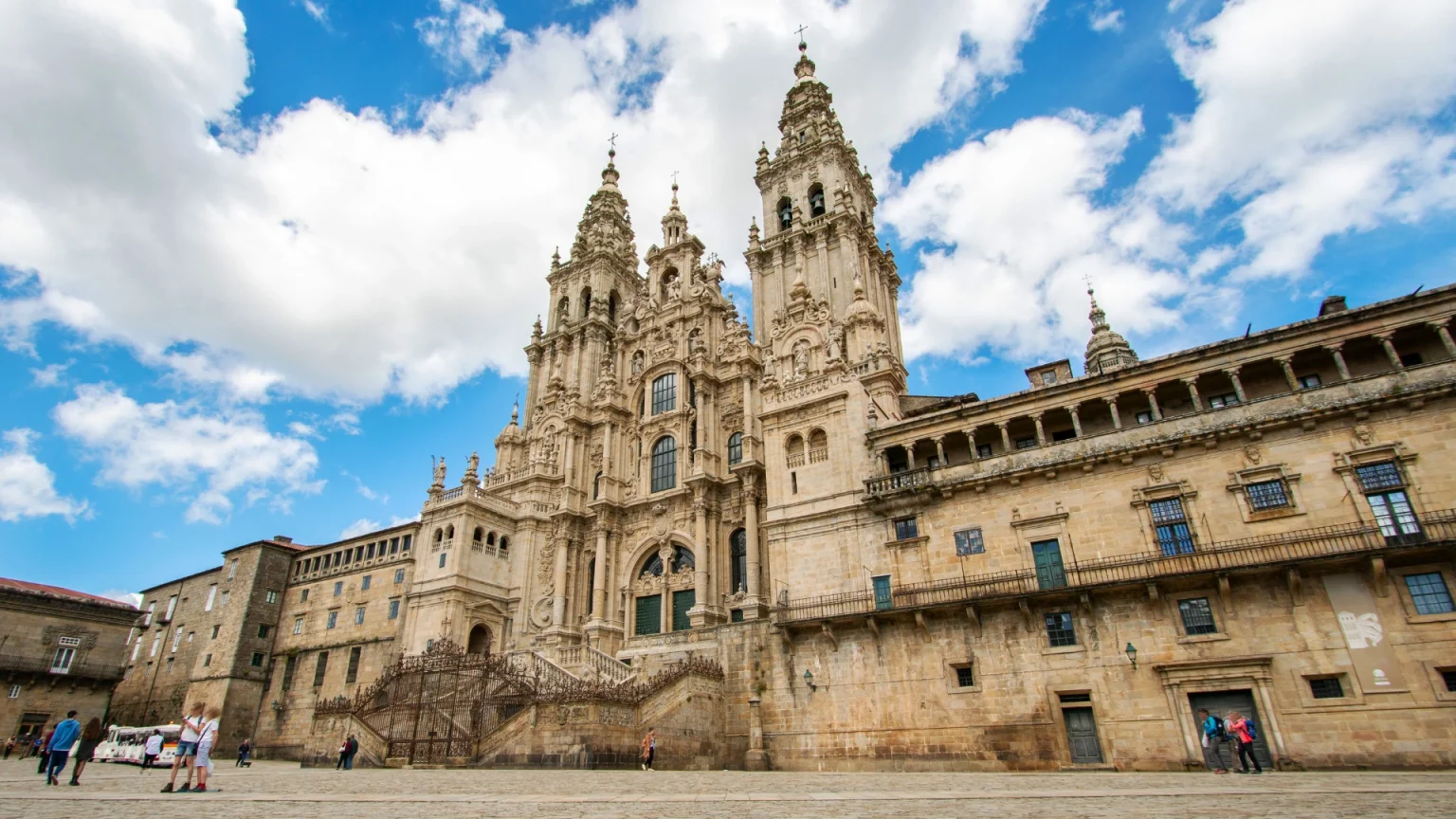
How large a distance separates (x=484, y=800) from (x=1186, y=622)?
19.6 meters

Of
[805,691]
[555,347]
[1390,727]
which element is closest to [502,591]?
[555,347]

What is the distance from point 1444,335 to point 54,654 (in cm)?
6456

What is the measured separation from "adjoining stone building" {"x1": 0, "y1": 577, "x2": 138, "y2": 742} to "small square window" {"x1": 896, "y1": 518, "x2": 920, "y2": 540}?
44.8m

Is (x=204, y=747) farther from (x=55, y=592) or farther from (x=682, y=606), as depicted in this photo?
(x=55, y=592)

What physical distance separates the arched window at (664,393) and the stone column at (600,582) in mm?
7843

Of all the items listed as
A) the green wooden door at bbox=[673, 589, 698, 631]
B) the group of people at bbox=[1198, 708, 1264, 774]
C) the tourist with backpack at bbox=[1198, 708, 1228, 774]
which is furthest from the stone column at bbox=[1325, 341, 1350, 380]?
the green wooden door at bbox=[673, 589, 698, 631]

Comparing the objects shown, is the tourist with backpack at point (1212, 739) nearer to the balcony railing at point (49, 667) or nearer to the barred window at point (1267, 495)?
the barred window at point (1267, 495)

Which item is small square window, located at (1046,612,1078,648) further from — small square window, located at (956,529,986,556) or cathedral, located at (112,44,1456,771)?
small square window, located at (956,529,986,556)

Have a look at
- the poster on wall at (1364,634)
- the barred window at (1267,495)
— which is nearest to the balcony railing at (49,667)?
the barred window at (1267,495)

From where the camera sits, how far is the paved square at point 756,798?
32.8ft

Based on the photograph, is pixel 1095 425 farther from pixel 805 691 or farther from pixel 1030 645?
pixel 805 691

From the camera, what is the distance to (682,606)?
38.9 meters

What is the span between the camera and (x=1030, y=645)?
2375cm

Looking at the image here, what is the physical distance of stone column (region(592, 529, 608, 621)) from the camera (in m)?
40.0
